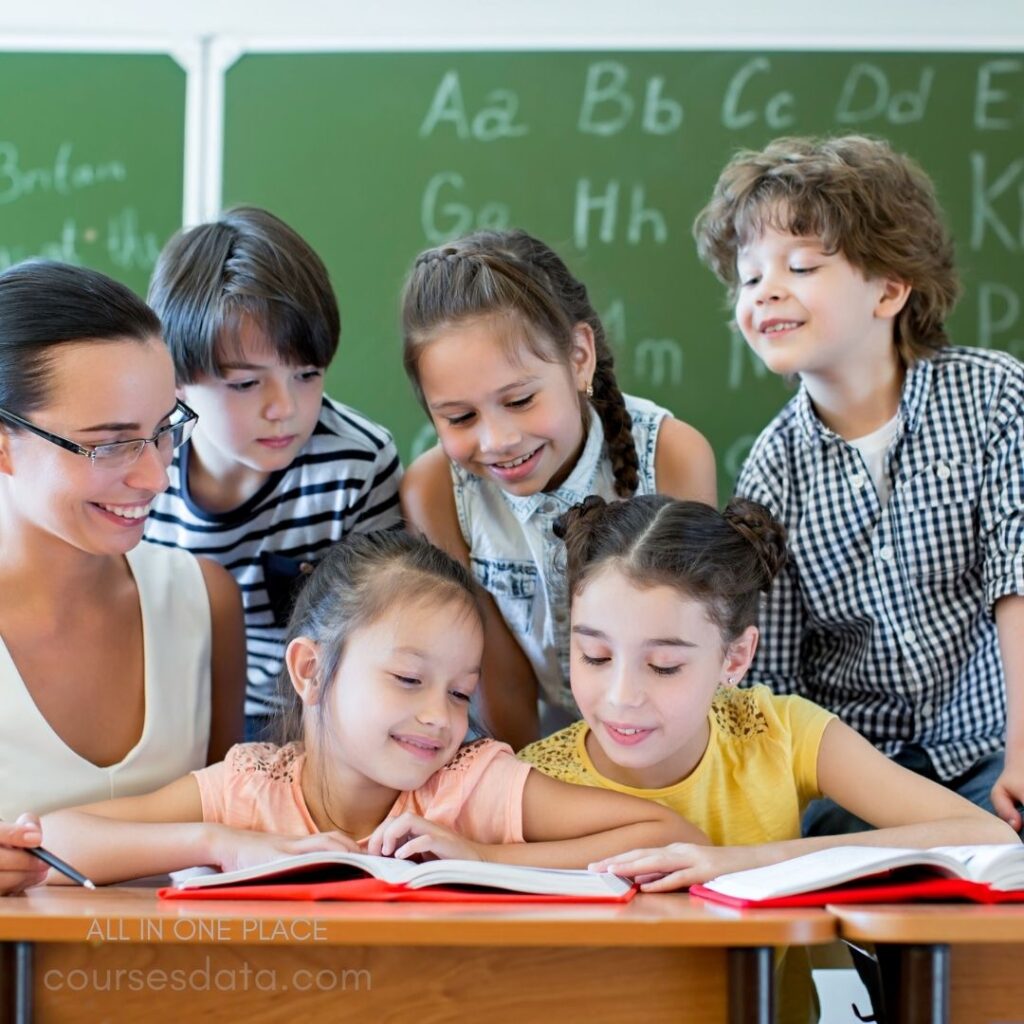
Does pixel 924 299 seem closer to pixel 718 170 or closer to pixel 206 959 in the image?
pixel 718 170

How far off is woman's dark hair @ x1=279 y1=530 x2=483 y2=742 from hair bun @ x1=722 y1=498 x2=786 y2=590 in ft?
1.27

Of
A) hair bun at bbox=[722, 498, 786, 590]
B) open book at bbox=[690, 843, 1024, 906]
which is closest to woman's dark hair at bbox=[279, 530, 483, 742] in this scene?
hair bun at bbox=[722, 498, 786, 590]

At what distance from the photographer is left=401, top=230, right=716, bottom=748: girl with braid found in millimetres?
1955

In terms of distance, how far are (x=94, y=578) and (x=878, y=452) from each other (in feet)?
A: 4.19

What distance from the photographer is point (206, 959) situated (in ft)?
3.62

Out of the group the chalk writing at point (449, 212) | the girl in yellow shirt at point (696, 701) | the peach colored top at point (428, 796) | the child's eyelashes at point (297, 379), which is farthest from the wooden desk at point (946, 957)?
the chalk writing at point (449, 212)

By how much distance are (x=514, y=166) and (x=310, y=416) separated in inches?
52.1

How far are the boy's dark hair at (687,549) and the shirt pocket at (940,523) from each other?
35cm

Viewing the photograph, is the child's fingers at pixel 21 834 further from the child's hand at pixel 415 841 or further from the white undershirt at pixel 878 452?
the white undershirt at pixel 878 452

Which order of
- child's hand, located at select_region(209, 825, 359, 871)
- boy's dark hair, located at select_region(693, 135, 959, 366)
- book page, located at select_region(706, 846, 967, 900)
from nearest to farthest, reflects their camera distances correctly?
book page, located at select_region(706, 846, 967, 900) → child's hand, located at select_region(209, 825, 359, 871) → boy's dark hair, located at select_region(693, 135, 959, 366)

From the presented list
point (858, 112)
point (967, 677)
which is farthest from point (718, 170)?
point (967, 677)

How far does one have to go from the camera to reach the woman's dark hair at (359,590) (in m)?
1.78

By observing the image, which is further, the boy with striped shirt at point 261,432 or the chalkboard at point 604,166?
the chalkboard at point 604,166

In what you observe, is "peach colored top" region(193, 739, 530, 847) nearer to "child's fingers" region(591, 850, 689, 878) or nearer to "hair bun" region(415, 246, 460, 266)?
"child's fingers" region(591, 850, 689, 878)
